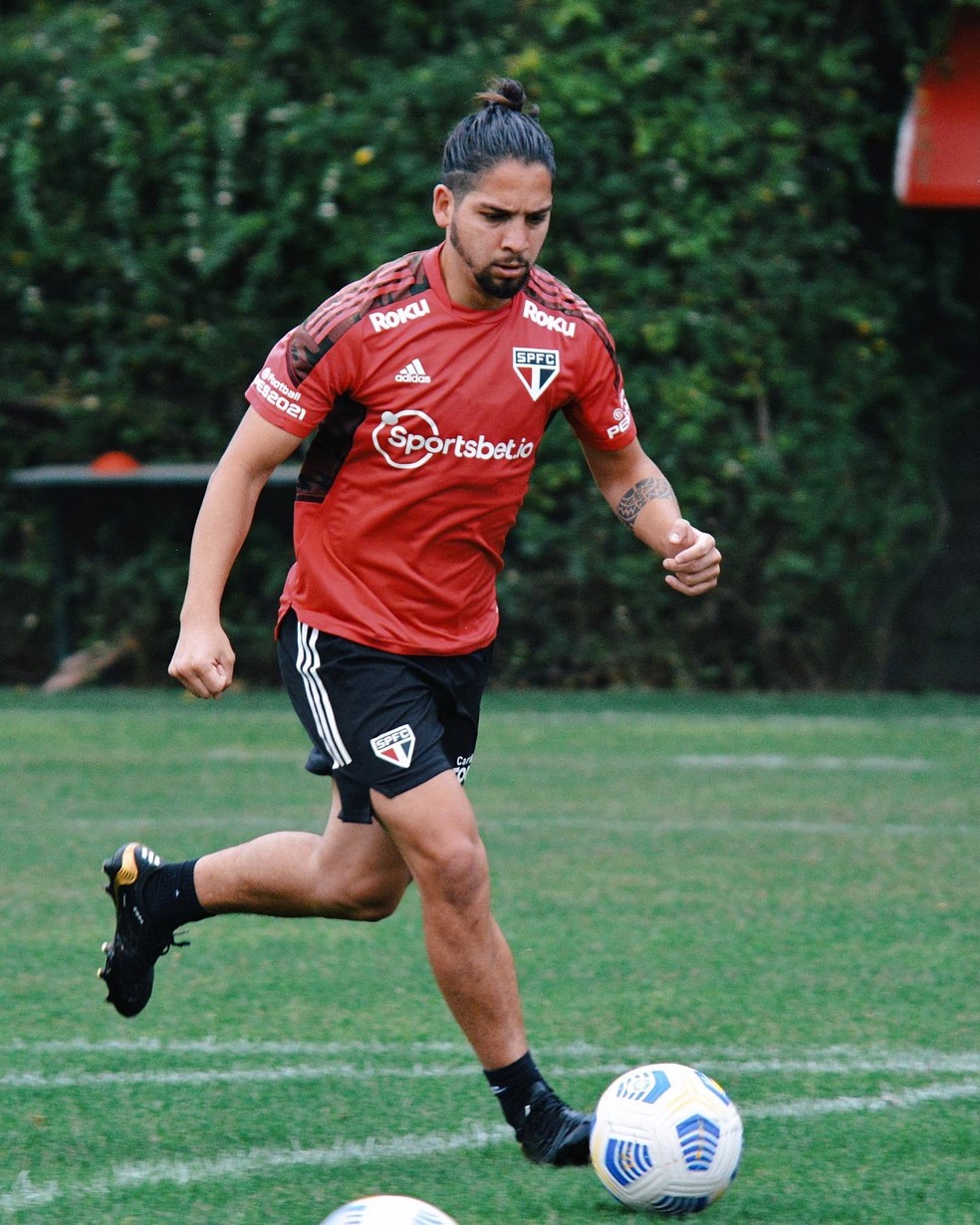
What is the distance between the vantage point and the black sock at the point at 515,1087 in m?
4.12

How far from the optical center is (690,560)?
4.38m

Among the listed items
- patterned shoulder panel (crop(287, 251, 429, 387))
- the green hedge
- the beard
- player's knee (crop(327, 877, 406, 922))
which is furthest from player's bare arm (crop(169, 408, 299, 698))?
the green hedge

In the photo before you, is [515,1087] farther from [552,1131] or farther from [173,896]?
[173,896]

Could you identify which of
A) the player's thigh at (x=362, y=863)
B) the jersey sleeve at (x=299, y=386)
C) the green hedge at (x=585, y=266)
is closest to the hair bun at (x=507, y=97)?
the jersey sleeve at (x=299, y=386)

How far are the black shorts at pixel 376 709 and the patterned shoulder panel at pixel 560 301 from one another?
753mm

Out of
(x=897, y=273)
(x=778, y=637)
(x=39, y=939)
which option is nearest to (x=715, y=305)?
(x=897, y=273)

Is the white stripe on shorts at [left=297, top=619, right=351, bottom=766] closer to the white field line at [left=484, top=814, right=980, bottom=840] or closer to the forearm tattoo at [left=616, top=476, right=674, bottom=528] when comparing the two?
the forearm tattoo at [left=616, top=476, right=674, bottom=528]

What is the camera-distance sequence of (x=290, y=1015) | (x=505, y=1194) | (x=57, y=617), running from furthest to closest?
(x=57, y=617) → (x=290, y=1015) → (x=505, y=1194)

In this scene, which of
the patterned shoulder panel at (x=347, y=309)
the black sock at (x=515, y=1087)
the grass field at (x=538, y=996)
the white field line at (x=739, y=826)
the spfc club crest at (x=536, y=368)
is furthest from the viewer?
the white field line at (x=739, y=826)

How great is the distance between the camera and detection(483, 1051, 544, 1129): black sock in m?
4.12

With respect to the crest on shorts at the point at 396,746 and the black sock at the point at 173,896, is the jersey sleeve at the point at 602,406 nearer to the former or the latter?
the crest on shorts at the point at 396,746

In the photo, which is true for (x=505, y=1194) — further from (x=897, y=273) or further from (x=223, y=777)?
(x=897, y=273)

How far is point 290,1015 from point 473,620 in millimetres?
1440

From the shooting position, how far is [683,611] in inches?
516
